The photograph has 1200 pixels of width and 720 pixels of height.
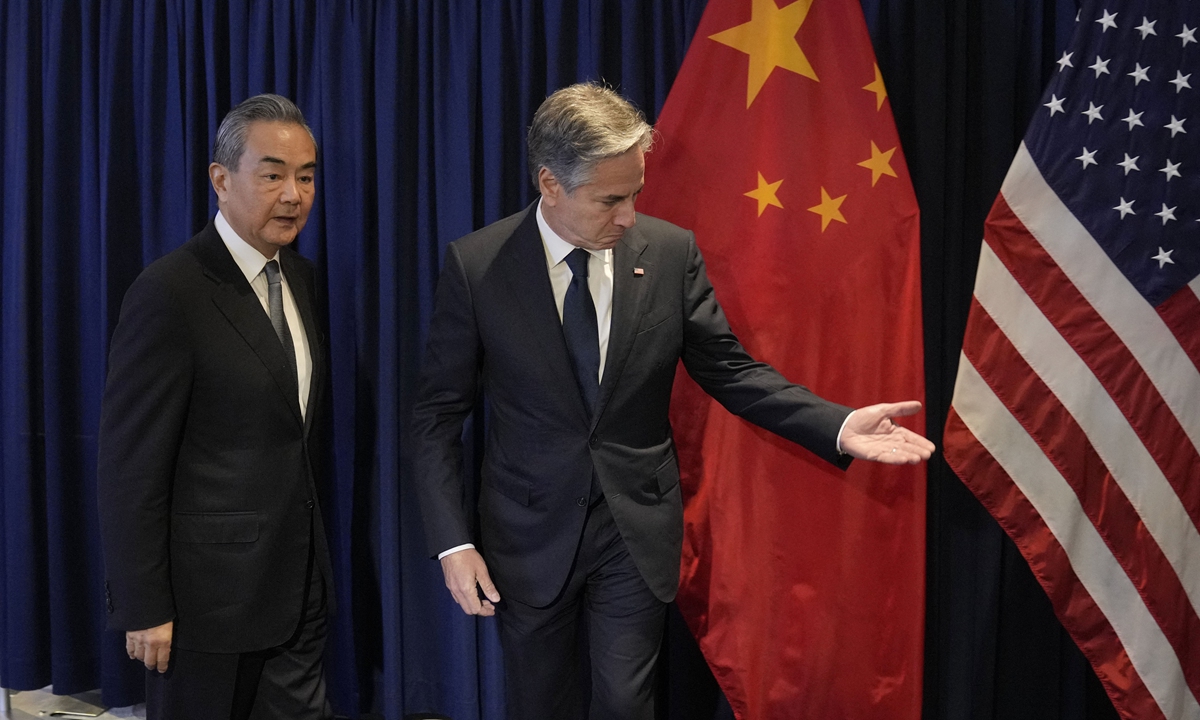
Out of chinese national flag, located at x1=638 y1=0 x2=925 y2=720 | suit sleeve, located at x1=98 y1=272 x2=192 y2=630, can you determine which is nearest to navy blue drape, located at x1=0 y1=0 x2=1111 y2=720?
chinese national flag, located at x1=638 y1=0 x2=925 y2=720

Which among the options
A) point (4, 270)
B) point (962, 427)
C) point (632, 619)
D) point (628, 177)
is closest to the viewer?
point (628, 177)

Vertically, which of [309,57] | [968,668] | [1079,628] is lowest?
[968,668]

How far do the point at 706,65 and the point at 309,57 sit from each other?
1177mm

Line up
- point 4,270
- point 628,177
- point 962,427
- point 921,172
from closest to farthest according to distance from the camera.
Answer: point 628,177 → point 962,427 → point 921,172 → point 4,270

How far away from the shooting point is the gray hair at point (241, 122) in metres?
2.15

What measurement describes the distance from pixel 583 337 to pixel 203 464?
0.82 meters

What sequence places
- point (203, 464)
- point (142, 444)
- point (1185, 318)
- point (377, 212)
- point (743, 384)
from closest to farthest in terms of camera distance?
point (142, 444) < point (203, 464) < point (743, 384) < point (1185, 318) < point (377, 212)

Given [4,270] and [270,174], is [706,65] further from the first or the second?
[4,270]

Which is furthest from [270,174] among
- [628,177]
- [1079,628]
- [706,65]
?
[1079,628]

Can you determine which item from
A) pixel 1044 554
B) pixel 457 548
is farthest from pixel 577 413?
pixel 1044 554

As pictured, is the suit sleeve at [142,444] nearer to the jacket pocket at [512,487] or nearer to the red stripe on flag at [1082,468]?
the jacket pocket at [512,487]

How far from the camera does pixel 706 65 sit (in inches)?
105

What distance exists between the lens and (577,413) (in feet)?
6.96

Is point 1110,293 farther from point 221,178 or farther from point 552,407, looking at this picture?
point 221,178
